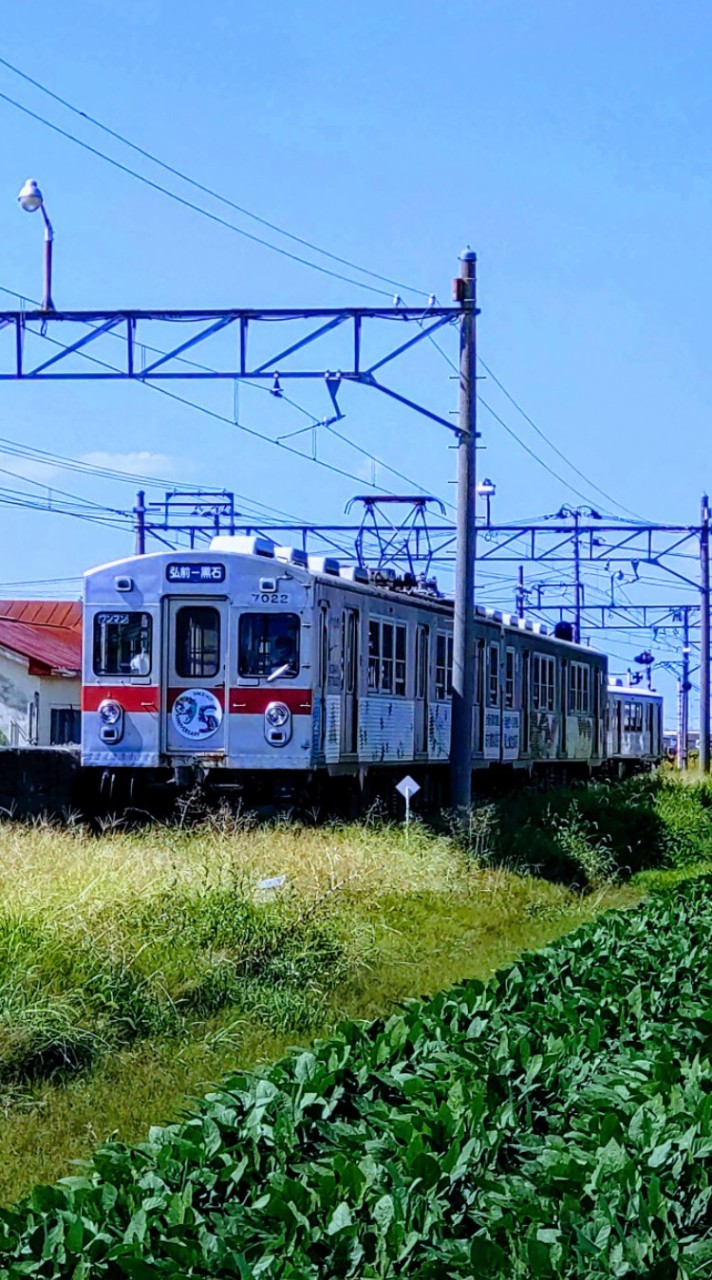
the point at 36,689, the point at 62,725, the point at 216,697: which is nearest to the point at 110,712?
the point at 216,697

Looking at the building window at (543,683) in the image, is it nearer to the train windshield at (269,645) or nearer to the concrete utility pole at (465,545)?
the concrete utility pole at (465,545)

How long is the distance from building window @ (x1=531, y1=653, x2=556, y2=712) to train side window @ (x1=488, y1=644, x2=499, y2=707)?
3.26m

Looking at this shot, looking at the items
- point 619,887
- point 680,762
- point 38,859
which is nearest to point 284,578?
point 619,887

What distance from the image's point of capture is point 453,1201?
4.77 metres

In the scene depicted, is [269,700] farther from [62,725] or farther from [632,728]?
[632,728]

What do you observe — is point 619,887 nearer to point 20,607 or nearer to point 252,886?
point 252,886

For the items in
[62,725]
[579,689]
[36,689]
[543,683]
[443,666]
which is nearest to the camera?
[443,666]

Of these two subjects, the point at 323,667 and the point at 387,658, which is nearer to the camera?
the point at 323,667

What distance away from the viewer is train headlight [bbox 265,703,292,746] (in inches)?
768

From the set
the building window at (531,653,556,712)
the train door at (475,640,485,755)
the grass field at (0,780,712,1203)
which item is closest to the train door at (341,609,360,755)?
the grass field at (0,780,712,1203)

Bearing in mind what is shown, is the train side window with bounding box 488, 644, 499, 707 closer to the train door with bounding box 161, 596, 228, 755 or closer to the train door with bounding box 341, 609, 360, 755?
the train door with bounding box 341, 609, 360, 755

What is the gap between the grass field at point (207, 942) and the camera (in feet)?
28.5

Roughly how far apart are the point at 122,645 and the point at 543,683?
13681 mm

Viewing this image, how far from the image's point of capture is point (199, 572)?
2006cm
